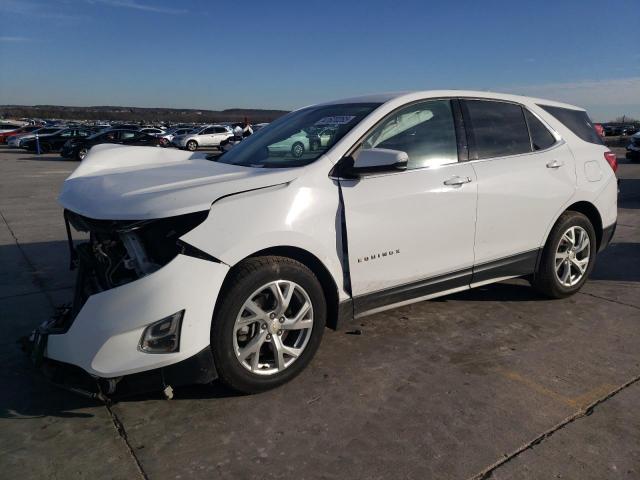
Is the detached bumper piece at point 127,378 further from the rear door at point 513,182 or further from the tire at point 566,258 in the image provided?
the tire at point 566,258

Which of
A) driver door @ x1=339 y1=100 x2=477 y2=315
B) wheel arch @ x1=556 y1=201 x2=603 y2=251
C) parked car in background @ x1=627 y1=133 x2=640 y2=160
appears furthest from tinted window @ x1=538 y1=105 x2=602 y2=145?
parked car in background @ x1=627 y1=133 x2=640 y2=160

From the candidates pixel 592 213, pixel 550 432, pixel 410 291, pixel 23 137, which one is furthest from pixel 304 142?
pixel 23 137

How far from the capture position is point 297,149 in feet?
11.9

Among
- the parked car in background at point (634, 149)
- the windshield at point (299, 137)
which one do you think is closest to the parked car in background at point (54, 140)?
the parked car in background at point (634, 149)

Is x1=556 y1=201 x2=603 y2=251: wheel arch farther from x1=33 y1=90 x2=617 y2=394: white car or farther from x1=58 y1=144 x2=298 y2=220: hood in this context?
x1=58 y1=144 x2=298 y2=220: hood

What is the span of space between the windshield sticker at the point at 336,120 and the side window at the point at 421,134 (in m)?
0.23

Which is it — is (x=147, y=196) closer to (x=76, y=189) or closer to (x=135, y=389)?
(x=76, y=189)

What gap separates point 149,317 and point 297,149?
1.60m

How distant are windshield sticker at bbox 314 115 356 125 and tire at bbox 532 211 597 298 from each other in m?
2.04

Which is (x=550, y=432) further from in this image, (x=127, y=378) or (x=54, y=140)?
(x=54, y=140)

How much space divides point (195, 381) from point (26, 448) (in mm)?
842

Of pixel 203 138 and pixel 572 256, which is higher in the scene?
pixel 203 138

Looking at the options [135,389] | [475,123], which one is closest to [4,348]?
[135,389]

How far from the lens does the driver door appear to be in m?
3.29
